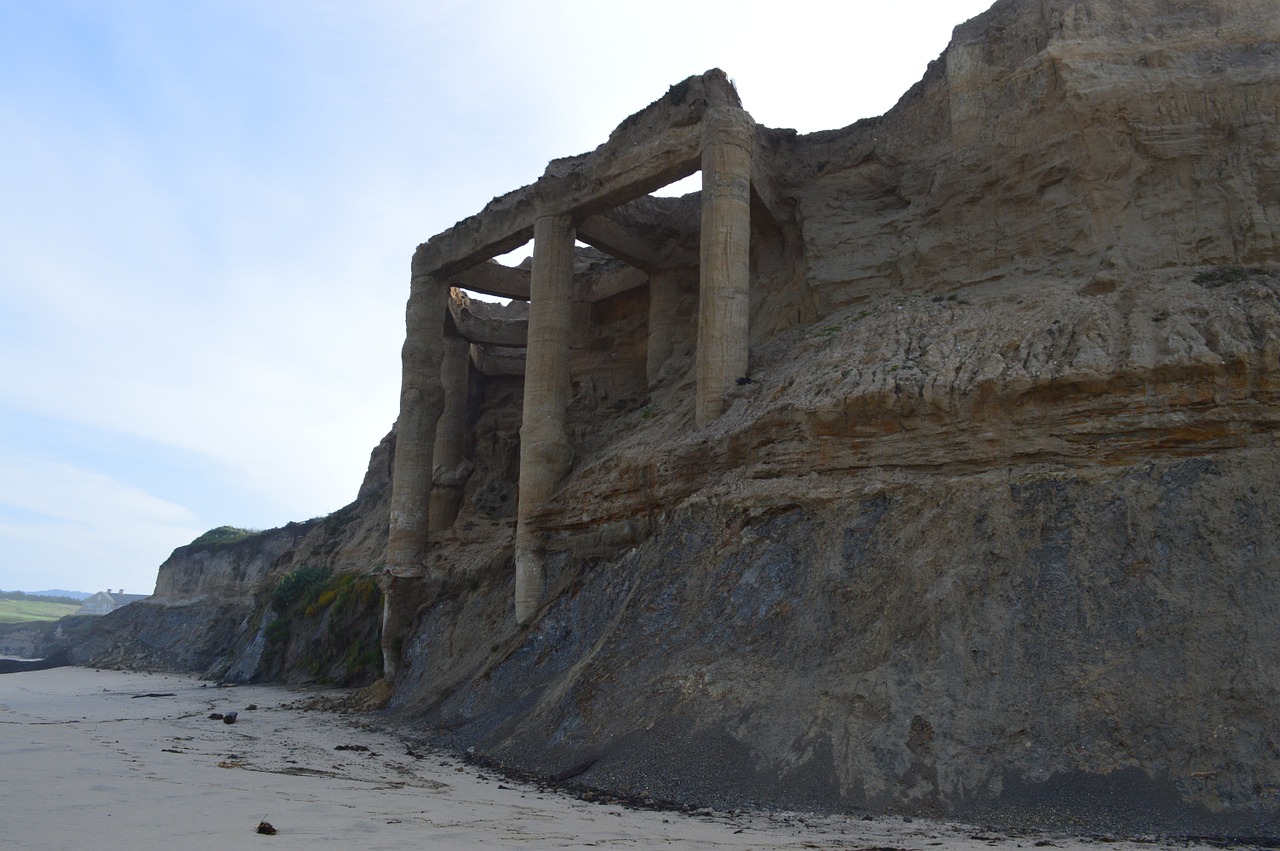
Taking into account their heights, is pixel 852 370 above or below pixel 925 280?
below

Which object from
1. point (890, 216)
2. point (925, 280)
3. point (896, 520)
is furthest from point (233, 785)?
point (890, 216)

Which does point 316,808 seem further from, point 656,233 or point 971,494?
point 656,233

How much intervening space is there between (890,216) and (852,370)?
631cm

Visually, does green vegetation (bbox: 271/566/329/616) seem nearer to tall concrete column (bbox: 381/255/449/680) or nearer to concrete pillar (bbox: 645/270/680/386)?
tall concrete column (bbox: 381/255/449/680)

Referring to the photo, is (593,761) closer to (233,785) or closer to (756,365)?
(233,785)

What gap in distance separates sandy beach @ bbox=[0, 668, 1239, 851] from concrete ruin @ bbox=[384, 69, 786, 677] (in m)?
8.02

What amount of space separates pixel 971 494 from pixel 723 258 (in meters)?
8.47

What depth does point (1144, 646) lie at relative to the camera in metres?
11.8

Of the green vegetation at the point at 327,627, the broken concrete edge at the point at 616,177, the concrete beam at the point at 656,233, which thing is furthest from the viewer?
the green vegetation at the point at 327,627

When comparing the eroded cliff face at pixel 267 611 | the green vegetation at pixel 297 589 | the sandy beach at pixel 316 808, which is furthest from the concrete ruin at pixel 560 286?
the green vegetation at pixel 297 589

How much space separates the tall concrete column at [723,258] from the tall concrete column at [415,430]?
11.1 meters

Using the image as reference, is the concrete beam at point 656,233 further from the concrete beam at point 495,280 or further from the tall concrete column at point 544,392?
the concrete beam at point 495,280

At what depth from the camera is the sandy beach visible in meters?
7.96

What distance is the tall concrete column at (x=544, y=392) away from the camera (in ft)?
74.6
